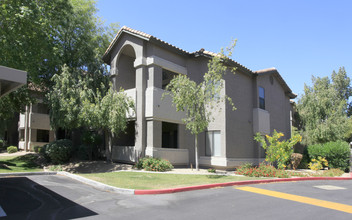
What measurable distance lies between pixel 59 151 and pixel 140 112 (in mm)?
6370

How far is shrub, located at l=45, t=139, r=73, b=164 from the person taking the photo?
1869 centimetres

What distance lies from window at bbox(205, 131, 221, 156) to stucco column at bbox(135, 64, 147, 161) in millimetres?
4451

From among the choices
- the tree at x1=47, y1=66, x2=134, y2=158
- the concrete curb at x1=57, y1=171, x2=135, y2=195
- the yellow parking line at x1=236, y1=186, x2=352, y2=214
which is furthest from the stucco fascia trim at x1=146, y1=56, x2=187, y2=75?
the yellow parking line at x1=236, y1=186, x2=352, y2=214

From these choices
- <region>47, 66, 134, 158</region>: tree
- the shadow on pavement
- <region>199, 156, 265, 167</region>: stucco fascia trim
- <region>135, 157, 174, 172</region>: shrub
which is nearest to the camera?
the shadow on pavement

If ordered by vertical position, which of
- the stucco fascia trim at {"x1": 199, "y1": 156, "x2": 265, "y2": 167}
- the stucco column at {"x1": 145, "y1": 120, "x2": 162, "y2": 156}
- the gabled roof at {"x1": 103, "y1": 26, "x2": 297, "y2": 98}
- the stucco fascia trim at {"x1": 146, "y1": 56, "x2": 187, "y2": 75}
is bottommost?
the stucco fascia trim at {"x1": 199, "y1": 156, "x2": 265, "y2": 167}

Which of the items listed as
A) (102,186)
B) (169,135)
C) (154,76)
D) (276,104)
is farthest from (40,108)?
(276,104)

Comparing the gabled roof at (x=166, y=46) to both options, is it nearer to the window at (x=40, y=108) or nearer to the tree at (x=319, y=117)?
the tree at (x=319, y=117)

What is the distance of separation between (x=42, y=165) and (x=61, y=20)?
1036 centimetres

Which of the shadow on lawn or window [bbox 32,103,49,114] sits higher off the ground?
window [bbox 32,103,49,114]

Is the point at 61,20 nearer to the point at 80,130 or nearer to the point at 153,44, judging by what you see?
the point at 153,44

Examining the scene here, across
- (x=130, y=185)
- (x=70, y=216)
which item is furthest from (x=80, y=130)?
(x=70, y=216)

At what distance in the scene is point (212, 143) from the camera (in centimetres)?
1862

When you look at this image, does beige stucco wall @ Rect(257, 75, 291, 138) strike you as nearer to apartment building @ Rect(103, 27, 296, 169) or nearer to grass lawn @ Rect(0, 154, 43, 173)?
apartment building @ Rect(103, 27, 296, 169)

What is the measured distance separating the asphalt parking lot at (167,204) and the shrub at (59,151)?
7767 mm
